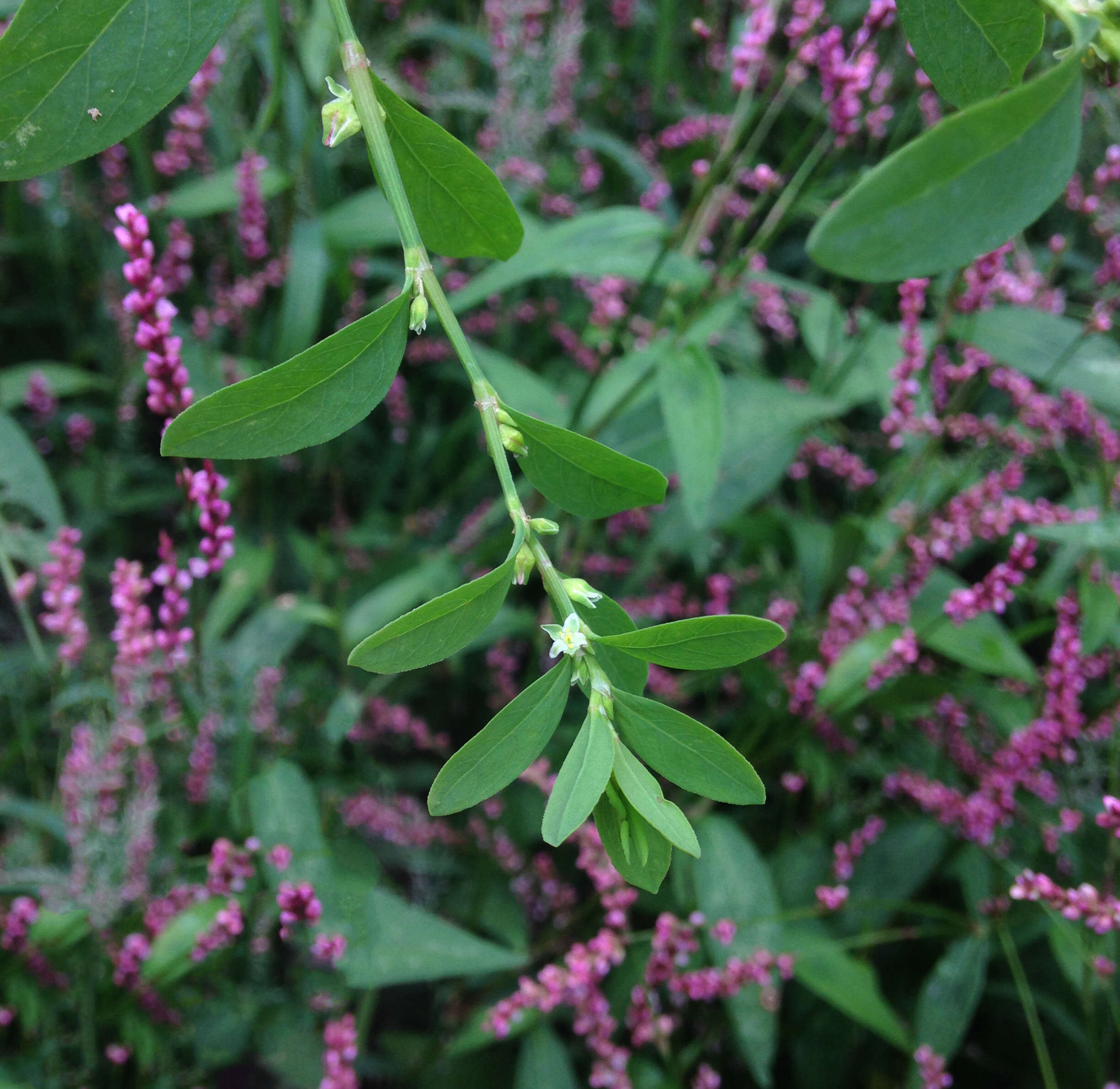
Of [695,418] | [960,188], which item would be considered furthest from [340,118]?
[695,418]

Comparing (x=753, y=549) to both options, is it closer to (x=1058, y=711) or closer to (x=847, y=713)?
(x=847, y=713)

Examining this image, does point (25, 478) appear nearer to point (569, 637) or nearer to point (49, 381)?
point (49, 381)

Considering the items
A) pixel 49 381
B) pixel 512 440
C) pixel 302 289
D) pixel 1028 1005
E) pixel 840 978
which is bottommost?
pixel 840 978

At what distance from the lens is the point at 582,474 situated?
0.46 metres

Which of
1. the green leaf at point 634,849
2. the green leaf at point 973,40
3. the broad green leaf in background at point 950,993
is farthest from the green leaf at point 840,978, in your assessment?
the green leaf at point 973,40

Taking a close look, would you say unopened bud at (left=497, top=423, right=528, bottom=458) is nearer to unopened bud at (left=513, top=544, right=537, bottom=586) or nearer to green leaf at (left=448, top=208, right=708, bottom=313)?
unopened bud at (left=513, top=544, right=537, bottom=586)

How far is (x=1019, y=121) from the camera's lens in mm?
335

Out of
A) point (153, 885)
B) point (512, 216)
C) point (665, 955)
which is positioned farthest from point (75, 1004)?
point (512, 216)

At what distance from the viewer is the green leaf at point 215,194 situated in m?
1.16

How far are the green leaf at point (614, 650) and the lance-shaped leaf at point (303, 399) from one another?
0.15 meters

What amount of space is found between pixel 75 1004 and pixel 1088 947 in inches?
39.8

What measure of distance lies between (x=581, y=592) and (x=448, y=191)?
23 cm

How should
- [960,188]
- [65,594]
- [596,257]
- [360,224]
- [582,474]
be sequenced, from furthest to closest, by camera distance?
[360,224] < [596,257] < [65,594] < [582,474] < [960,188]

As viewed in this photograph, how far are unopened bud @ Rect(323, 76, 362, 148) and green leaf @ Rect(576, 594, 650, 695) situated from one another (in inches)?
10.0
